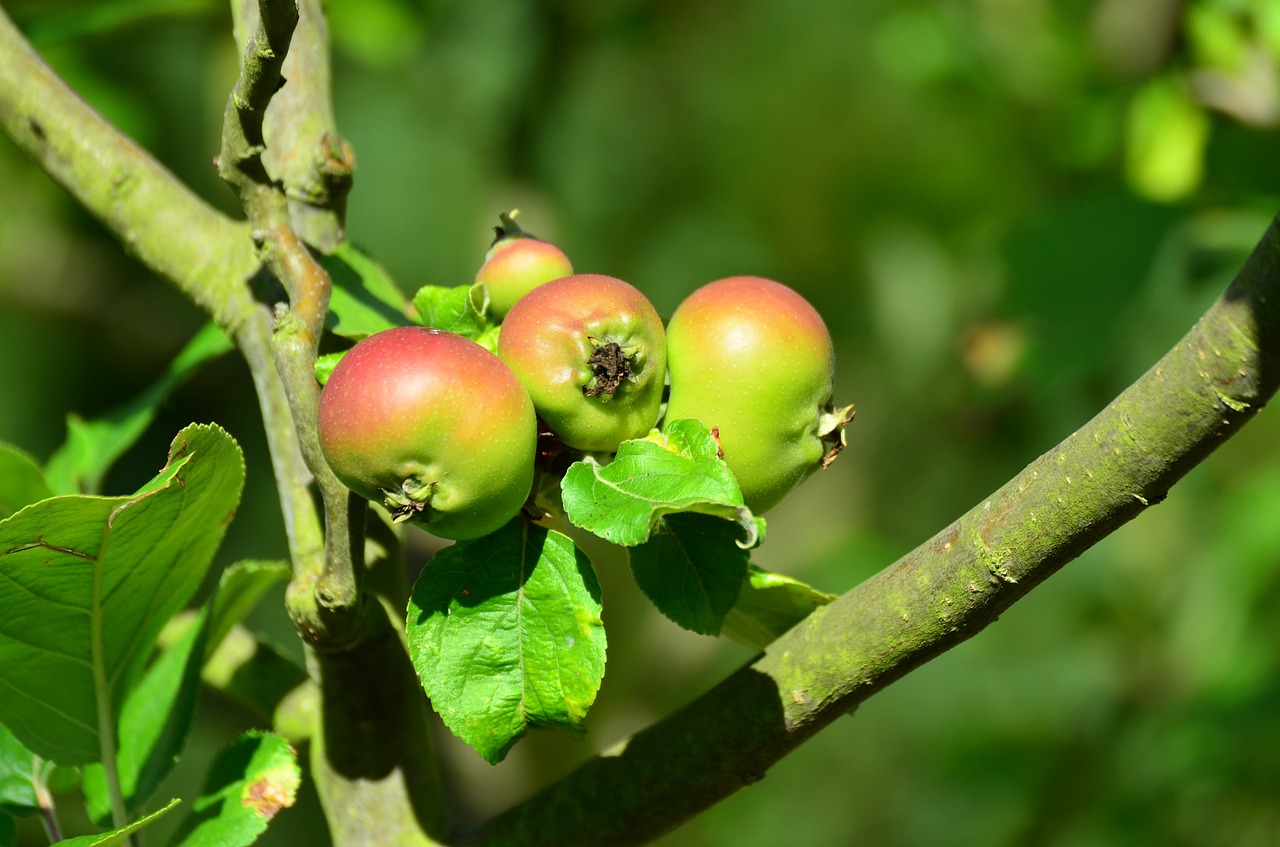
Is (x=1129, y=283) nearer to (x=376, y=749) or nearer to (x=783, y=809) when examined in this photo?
(x=376, y=749)

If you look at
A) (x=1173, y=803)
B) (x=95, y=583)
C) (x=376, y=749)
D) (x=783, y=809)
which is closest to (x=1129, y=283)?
(x=1173, y=803)

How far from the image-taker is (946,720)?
340 centimetres

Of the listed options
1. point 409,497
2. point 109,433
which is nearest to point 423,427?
point 409,497

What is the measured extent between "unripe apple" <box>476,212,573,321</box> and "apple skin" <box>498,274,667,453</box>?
61 millimetres

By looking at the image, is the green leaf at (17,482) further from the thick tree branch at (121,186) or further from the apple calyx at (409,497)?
the apple calyx at (409,497)

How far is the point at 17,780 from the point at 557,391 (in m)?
0.58

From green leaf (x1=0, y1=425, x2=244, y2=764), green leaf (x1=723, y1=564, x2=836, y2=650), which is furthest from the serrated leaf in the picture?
green leaf (x1=0, y1=425, x2=244, y2=764)

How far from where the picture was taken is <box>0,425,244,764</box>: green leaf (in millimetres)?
742

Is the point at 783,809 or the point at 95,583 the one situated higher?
the point at 95,583

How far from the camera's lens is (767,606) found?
0.80m

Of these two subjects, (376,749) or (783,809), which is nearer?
(376,749)

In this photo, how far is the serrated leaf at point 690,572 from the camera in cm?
73

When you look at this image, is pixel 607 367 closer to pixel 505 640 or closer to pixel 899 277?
pixel 505 640

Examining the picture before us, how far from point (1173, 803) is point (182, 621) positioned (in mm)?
1724
